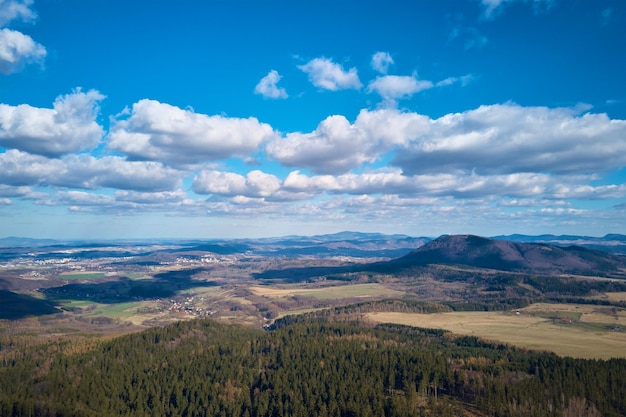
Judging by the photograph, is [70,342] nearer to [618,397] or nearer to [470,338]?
[470,338]

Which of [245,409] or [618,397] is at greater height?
[618,397]

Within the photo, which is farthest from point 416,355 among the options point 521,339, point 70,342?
point 70,342

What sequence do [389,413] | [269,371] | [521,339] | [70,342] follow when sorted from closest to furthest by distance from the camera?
[389,413] < [269,371] < [70,342] < [521,339]

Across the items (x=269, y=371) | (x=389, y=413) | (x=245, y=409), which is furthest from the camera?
(x=269, y=371)

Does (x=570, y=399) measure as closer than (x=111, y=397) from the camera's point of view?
Yes

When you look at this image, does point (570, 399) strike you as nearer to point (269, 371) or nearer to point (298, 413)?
point (298, 413)

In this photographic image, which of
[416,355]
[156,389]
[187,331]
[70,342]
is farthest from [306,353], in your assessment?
[70,342]
